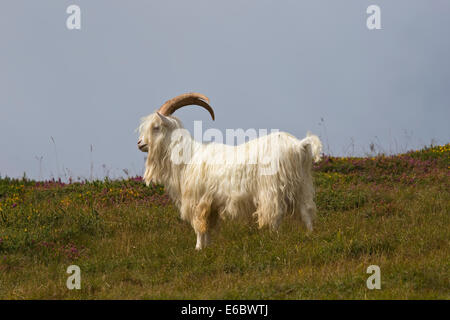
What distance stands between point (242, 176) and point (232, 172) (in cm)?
18

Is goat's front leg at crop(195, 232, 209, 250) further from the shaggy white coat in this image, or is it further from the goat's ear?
the goat's ear

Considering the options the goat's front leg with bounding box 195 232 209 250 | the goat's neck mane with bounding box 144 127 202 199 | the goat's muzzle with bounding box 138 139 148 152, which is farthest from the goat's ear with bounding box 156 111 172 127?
the goat's front leg with bounding box 195 232 209 250

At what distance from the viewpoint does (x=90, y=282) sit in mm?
7379

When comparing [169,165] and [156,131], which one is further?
[169,165]

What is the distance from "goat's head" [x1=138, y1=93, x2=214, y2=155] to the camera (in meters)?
9.14

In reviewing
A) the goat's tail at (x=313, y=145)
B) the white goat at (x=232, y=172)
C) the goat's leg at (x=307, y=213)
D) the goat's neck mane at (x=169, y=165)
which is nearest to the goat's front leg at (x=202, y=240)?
the white goat at (x=232, y=172)

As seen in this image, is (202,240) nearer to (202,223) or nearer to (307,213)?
(202,223)

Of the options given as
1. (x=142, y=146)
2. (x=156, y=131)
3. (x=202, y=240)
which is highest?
(x=156, y=131)

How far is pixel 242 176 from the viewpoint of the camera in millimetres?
8352

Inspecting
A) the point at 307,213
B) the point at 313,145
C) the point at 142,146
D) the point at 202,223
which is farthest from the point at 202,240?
the point at 313,145

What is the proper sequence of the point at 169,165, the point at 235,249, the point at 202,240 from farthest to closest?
the point at 169,165, the point at 202,240, the point at 235,249
